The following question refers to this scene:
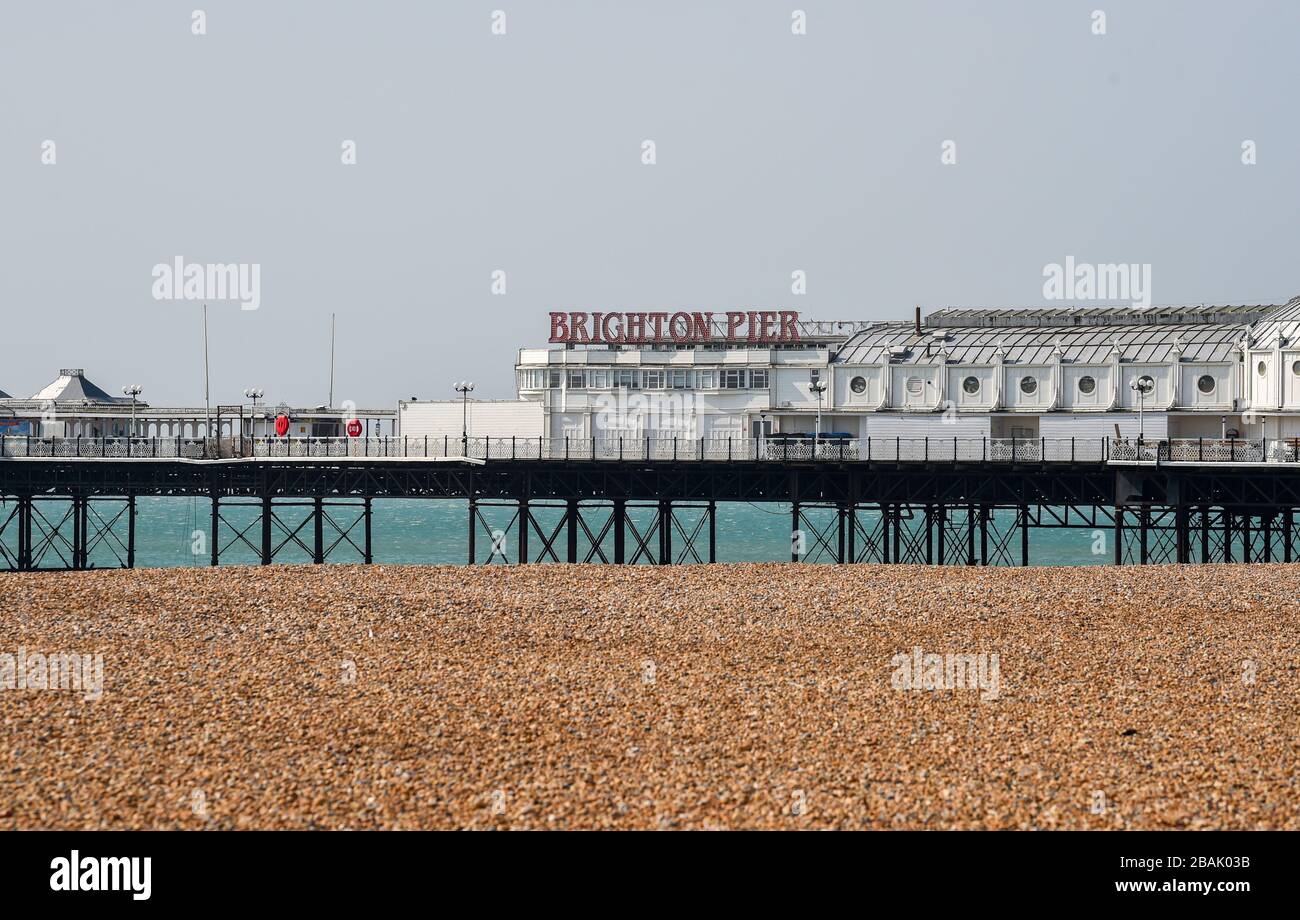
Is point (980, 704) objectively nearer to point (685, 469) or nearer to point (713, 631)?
point (713, 631)

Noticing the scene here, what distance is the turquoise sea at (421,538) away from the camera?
9569 centimetres

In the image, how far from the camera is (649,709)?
21219 millimetres

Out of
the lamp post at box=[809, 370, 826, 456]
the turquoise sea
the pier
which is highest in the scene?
the lamp post at box=[809, 370, 826, 456]

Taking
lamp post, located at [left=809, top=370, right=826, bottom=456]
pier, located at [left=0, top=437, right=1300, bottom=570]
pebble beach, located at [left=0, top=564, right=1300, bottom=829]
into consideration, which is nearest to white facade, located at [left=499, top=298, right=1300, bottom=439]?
lamp post, located at [left=809, top=370, right=826, bottom=456]

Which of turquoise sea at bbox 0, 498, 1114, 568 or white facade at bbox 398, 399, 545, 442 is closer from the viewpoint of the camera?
white facade at bbox 398, 399, 545, 442

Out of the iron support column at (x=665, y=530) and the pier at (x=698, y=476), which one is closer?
the pier at (x=698, y=476)

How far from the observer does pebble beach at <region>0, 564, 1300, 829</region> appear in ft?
54.6

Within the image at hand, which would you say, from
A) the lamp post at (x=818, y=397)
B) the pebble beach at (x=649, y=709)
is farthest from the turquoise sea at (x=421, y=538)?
the pebble beach at (x=649, y=709)

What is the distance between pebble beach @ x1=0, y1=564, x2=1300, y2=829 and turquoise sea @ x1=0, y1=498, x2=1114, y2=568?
30603 millimetres

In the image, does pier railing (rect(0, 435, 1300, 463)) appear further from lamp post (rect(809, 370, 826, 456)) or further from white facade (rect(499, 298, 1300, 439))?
white facade (rect(499, 298, 1300, 439))

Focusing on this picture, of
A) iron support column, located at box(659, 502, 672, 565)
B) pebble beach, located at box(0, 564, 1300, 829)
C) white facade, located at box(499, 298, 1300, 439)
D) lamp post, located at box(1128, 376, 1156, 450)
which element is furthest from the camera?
white facade, located at box(499, 298, 1300, 439)

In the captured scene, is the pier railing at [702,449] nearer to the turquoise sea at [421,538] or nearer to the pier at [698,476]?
the pier at [698,476]

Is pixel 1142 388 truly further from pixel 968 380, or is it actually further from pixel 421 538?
pixel 421 538

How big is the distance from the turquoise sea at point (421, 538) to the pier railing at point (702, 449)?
698cm
